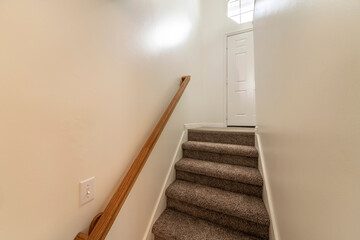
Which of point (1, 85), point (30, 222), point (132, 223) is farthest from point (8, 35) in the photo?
point (132, 223)

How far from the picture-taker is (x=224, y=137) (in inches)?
74.0

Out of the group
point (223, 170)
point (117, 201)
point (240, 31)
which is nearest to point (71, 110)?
point (117, 201)

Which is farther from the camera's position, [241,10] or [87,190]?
[241,10]

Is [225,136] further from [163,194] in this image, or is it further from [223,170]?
[163,194]

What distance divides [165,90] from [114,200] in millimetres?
1024

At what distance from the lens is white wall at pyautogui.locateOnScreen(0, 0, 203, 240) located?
0.51 meters

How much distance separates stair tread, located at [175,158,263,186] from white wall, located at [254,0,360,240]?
56cm

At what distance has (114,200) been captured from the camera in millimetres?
807

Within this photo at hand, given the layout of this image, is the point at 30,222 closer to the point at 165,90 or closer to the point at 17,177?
the point at 17,177

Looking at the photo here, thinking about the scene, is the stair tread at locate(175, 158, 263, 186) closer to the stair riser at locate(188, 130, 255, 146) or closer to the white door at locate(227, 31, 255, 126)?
the stair riser at locate(188, 130, 255, 146)

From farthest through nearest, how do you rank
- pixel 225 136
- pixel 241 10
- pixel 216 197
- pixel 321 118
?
1. pixel 241 10
2. pixel 225 136
3. pixel 216 197
4. pixel 321 118

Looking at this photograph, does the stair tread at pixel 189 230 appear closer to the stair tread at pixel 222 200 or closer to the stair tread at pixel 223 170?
the stair tread at pixel 222 200

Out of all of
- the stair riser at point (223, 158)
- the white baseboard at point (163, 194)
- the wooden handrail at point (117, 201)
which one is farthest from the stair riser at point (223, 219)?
the wooden handrail at point (117, 201)

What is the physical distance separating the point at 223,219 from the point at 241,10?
337 cm
